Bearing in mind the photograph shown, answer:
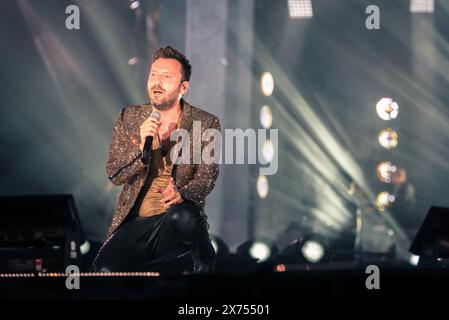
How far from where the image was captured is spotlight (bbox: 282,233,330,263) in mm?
6726

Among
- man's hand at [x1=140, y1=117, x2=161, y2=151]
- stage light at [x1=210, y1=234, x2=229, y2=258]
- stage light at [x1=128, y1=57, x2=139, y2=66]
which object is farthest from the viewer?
stage light at [x1=128, y1=57, x2=139, y2=66]

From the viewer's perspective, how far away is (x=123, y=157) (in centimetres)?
443

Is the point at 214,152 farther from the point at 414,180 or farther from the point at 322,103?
the point at 414,180

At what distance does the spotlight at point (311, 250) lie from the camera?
673cm

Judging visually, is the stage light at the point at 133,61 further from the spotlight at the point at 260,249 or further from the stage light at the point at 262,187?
the stage light at the point at 262,187

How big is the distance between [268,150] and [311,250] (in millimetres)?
5621

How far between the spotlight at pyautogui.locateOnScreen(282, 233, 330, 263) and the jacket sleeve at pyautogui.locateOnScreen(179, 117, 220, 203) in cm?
249

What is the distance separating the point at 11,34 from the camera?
28.2 feet

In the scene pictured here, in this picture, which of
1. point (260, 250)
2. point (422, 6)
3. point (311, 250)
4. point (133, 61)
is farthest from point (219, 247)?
point (422, 6)

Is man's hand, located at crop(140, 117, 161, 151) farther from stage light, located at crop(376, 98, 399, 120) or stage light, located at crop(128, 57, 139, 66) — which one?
stage light, located at crop(376, 98, 399, 120)

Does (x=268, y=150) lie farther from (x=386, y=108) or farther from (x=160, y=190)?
(x=160, y=190)

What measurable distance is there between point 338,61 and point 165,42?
694cm

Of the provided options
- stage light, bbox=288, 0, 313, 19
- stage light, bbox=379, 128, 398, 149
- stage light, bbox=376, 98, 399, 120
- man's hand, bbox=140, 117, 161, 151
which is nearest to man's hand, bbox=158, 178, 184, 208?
man's hand, bbox=140, 117, 161, 151

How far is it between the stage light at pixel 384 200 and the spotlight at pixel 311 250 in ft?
24.2
